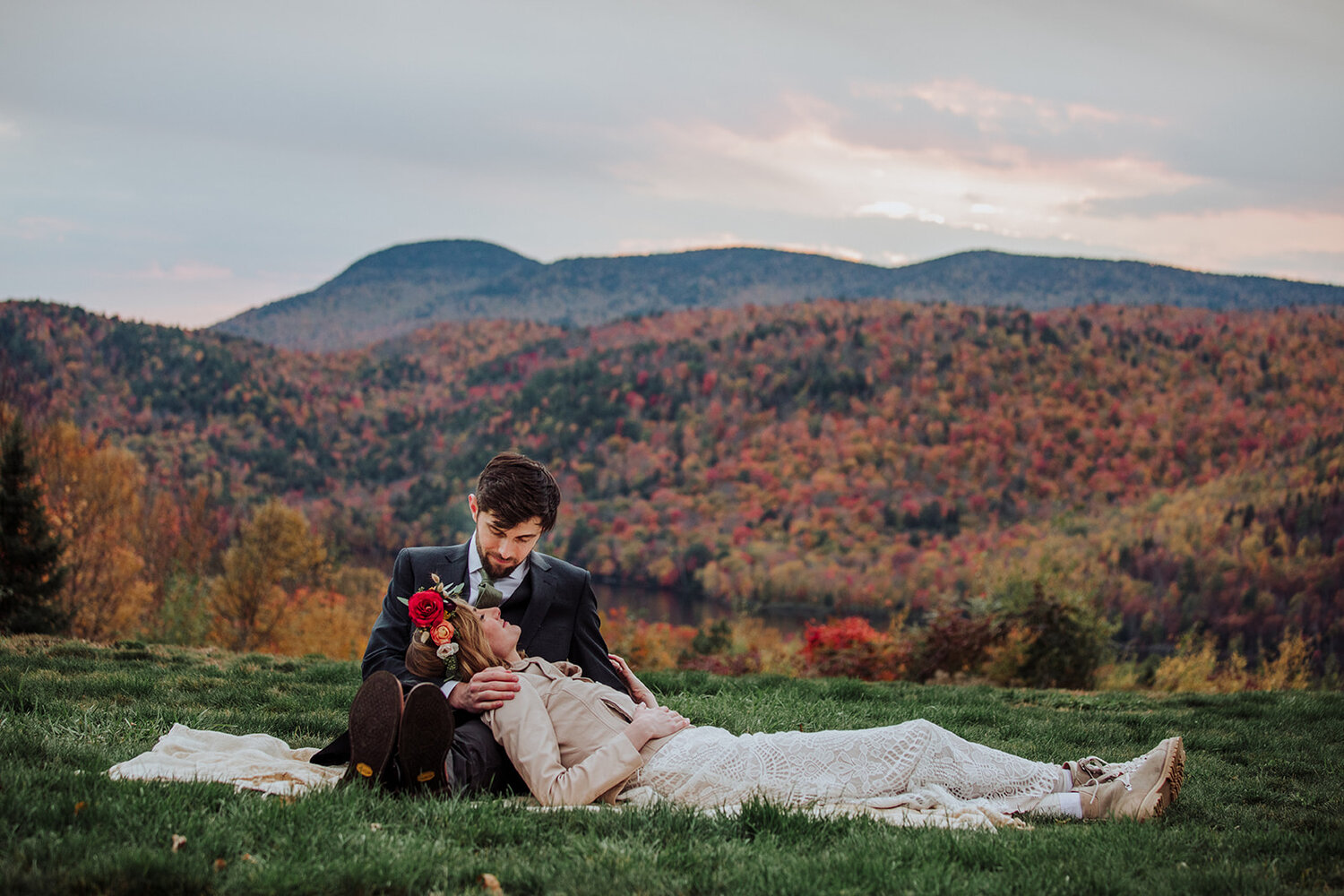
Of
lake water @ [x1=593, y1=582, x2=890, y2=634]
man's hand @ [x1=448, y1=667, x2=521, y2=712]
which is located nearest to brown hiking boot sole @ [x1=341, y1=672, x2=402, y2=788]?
man's hand @ [x1=448, y1=667, x2=521, y2=712]

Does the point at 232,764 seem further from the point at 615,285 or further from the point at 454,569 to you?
the point at 615,285

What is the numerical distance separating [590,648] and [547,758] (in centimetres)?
99

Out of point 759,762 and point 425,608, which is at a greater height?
point 425,608

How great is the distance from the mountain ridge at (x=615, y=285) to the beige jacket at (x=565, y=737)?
93985 mm

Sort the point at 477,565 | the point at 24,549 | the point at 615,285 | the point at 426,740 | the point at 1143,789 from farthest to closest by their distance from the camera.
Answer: the point at 615,285, the point at 24,549, the point at 477,565, the point at 1143,789, the point at 426,740

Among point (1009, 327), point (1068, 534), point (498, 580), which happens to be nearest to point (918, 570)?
point (1068, 534)

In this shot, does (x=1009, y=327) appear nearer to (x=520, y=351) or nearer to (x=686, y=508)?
(x=686, y=508)

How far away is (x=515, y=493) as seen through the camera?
14.3 feet

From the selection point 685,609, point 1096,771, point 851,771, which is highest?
point 851,771

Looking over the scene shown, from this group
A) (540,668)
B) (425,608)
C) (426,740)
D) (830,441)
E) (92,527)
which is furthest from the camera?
→ (830,441)

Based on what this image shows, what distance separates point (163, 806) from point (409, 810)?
0.84 m

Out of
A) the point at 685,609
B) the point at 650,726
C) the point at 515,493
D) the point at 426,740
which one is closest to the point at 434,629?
the point at 426,740

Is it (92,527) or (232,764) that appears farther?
(92,527)

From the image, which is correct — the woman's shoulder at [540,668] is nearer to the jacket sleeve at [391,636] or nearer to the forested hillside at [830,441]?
the jacket sleeve at [391,636]
